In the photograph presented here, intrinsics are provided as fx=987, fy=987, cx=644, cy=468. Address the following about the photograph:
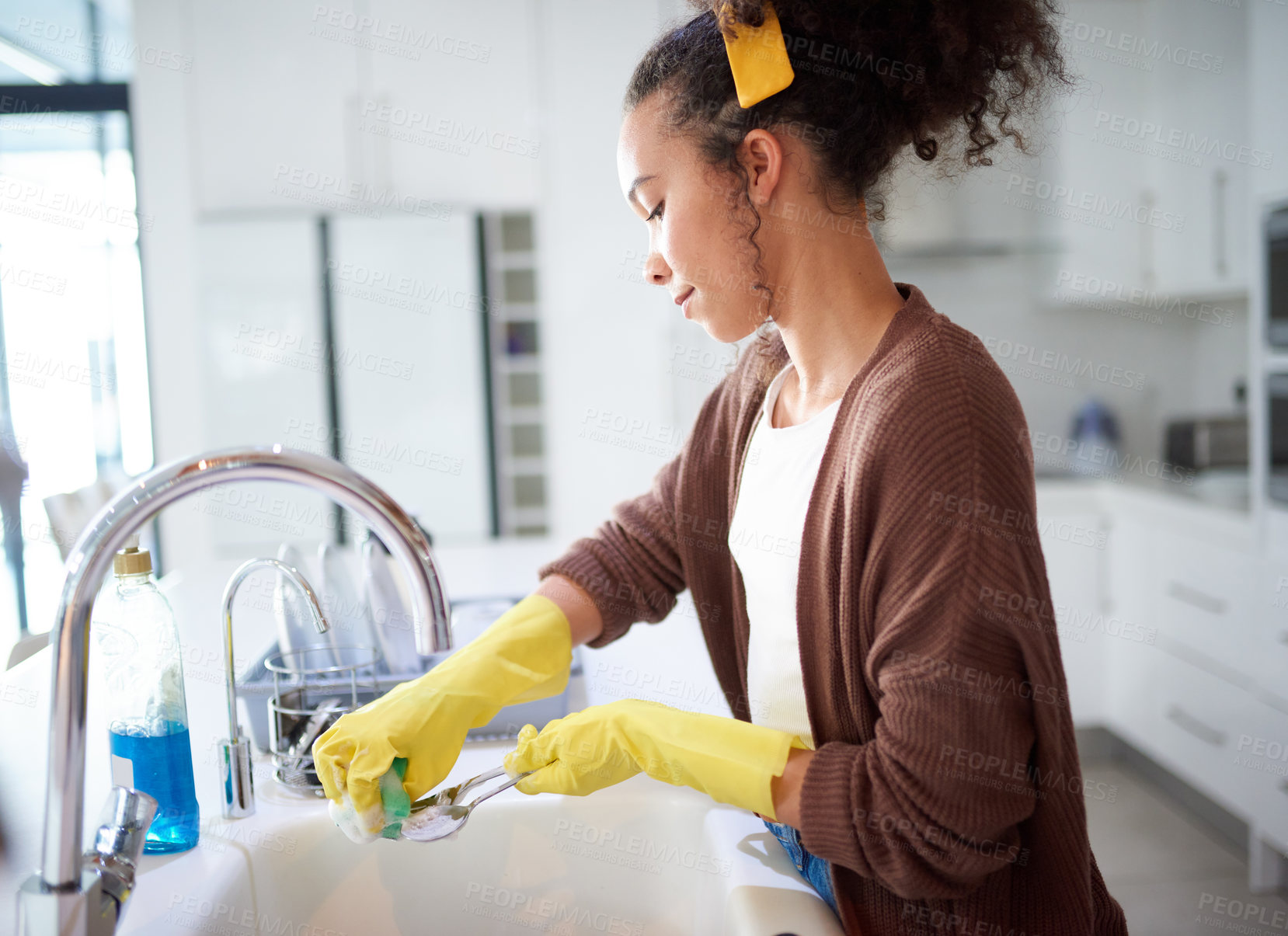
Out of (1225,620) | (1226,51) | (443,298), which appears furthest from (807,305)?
(443,298)

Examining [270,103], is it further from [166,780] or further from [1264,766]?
[1264,766]

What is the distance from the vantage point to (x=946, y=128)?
0.84 m

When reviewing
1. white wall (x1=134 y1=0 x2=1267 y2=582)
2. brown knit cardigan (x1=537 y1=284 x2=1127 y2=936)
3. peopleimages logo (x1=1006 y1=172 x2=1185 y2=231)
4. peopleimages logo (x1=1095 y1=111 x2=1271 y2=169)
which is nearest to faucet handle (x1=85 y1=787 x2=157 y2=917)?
brown knit cardigan (x1=537 y1=284 x2=1127 y2=936)

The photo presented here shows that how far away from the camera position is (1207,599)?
223 cm

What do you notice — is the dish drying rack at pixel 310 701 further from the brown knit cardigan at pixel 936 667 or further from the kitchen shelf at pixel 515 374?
the kitchen shelf at pixel 515 374

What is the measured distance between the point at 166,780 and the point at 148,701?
6cm

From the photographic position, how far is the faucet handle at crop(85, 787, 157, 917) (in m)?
0.56

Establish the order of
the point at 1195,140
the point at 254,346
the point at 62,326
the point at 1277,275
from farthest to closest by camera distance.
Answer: the point at 254,346, the point at 62,326, the point at 1195,140, the point at 1277,275

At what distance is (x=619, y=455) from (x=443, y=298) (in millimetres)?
829

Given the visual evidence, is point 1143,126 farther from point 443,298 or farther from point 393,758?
point 393,758

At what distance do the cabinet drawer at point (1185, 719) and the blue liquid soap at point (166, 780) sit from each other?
210cm

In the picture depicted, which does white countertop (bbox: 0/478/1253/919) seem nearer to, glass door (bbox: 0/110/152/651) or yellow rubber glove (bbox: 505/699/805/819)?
yellow rubber glove (bbox: 505/699/805/819)

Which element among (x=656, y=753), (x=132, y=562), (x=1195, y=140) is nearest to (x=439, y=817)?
(x=656, y=753)

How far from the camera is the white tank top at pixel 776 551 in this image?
87 centimetres
